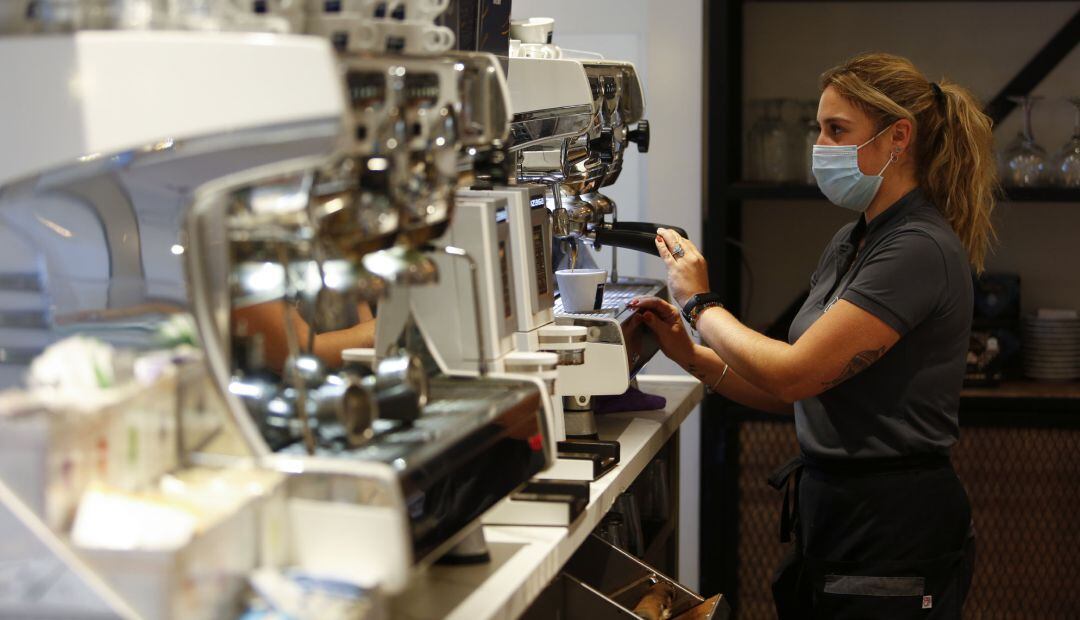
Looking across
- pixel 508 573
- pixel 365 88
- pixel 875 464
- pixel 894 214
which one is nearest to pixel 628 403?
pixel 875 464

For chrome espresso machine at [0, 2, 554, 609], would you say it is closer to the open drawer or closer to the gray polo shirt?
the open drawer

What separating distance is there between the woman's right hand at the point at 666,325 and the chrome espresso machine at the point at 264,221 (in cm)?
119

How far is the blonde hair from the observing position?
2.45m

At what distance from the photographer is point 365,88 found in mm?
1400

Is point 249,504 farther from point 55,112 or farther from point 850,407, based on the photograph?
point 850,407

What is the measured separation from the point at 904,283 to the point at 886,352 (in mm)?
131

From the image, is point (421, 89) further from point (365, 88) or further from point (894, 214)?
point (894, 214)

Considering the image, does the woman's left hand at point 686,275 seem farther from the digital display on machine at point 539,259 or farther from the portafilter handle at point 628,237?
the digital display on machine at point 539,259

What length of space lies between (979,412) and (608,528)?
1.71m

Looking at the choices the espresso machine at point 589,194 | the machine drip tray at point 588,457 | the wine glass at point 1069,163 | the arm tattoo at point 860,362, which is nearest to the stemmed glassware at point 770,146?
the wine glass at point 1069,163

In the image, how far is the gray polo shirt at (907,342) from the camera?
233 centimetres

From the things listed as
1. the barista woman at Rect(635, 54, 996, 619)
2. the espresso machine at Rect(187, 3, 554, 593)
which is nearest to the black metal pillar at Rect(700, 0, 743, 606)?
the barista woman at Rect(635, 54, 996, 619)

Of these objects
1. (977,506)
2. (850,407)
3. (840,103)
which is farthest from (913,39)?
(850,407)

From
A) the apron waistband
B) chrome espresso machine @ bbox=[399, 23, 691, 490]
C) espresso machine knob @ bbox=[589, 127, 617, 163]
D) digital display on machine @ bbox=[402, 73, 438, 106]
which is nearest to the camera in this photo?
digital display on machine @ bbox=[402, 73, 438, 106]
